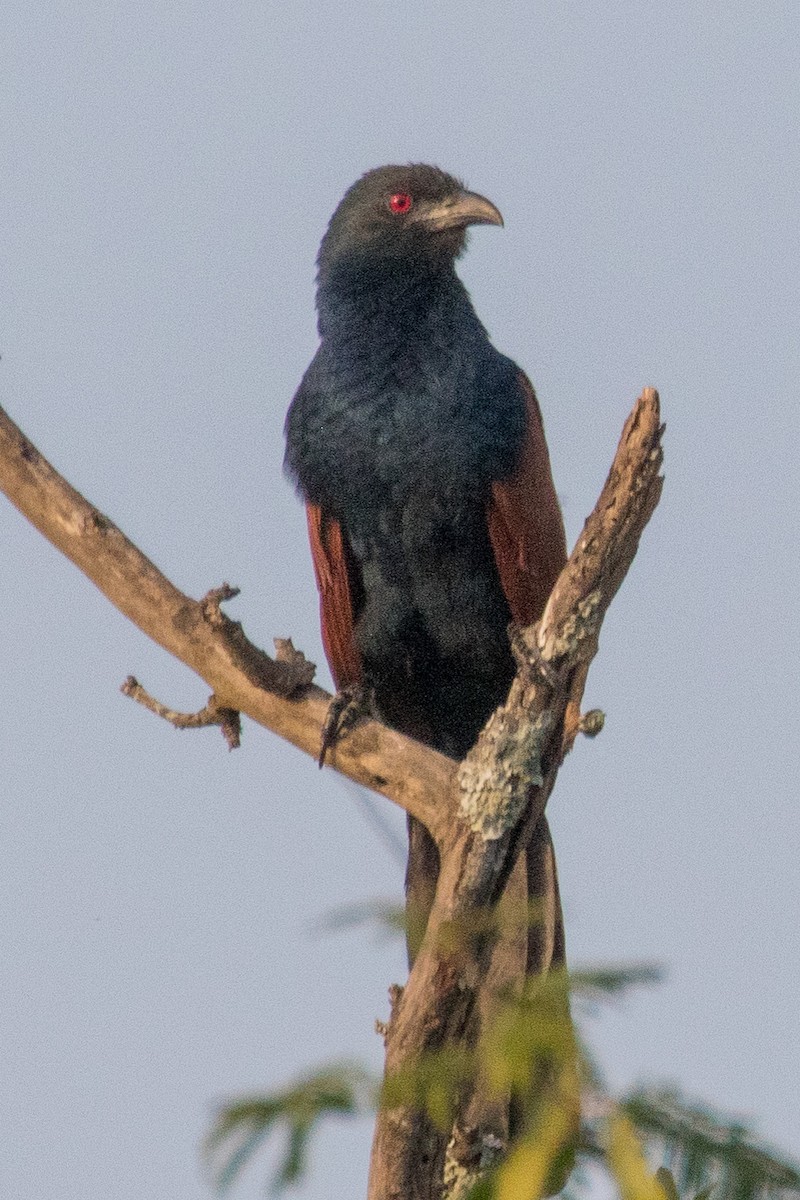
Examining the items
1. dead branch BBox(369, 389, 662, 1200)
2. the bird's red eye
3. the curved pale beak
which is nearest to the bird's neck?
the curved pale beak

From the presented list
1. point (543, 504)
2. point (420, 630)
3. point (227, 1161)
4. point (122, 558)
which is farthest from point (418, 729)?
point (227, 1161)

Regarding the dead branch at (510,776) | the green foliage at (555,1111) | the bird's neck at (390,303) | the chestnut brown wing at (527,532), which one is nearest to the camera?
the green foliage at (555,1111)

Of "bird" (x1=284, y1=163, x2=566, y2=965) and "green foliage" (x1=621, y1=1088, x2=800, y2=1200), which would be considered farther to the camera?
"bird" (x1=284, y1=163, x2=566, y2=965)

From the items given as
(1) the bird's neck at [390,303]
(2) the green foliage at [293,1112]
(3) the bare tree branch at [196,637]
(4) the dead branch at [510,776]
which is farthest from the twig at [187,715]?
(2) the green foliage at [293,1112]

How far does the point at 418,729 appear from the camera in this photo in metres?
5.72

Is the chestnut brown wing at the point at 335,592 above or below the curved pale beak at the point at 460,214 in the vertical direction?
below

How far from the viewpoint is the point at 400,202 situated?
6086mm

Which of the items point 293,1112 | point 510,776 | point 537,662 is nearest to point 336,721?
point 510,776

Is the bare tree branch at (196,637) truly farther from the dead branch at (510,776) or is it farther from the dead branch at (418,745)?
the dead branch at (510,776)

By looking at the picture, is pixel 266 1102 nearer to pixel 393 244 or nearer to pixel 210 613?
pixel 210 613

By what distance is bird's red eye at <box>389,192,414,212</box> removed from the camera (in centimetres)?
608

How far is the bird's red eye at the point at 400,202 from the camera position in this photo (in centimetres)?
608

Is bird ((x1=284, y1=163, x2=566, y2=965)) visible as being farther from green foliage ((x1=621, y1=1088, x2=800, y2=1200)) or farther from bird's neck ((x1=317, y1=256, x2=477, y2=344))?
green foliage ((x1=621, y1=1088, x2=800, y2=1200))

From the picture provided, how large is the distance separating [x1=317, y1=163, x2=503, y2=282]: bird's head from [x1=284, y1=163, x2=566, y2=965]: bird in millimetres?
81
